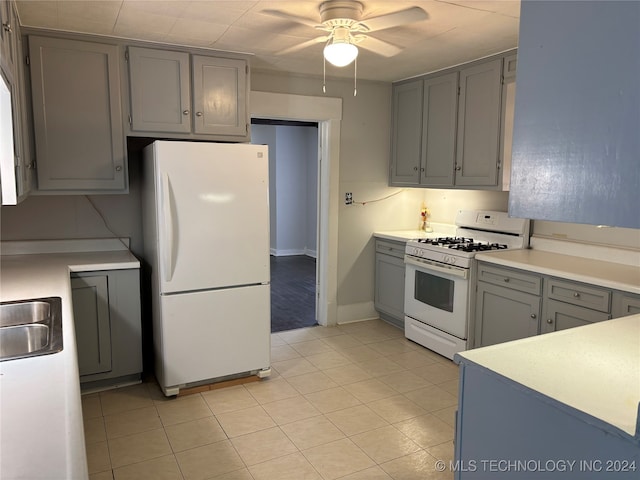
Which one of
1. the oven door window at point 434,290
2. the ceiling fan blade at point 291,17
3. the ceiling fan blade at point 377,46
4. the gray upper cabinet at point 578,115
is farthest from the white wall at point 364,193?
the gray upper cabinet at point 578,115

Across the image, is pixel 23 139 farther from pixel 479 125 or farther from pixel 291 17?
pixel 479 125

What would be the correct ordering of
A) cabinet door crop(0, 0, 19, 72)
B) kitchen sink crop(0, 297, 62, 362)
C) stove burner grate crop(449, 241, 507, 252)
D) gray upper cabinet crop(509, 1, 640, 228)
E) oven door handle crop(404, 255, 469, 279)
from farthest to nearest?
stove burner grate crop(449, 241, 507, 252)
oven door handle crop(404, 255, 469, 279)
cabinet door crop(0, 0, 19, 72)
kitchen sink crop(0, 297, 62, 362)
gray upper cabinet crop(509, 1, 640, 228)

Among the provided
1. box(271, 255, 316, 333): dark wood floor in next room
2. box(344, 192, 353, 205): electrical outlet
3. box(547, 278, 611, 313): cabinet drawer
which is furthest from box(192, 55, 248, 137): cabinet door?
box(547, 278, 611, 313): cabinet drawer

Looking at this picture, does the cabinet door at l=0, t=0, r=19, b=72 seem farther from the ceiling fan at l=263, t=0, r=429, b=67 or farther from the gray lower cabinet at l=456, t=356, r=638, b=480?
the gray lower cabinet at l=456, t=356, r=638, b=480

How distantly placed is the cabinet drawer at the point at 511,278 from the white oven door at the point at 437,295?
126 mm

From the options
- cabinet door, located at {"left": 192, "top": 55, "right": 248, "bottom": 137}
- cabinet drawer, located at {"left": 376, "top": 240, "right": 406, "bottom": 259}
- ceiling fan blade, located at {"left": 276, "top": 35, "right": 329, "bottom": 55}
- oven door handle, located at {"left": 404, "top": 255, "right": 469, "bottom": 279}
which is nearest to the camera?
ceiling fan blade, located at {"left": 276, "top": 35, "right": 329, "bottom": 55}

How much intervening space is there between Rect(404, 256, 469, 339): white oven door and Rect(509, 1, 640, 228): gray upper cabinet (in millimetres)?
2499

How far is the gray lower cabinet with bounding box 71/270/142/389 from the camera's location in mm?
2934

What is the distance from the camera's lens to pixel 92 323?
2.97 m

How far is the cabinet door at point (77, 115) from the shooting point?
2891mm

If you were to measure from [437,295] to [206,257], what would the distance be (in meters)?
1.81

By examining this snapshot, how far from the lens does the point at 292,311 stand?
4.93 m

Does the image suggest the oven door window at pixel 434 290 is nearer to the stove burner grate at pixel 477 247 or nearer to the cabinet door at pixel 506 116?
the stove burner grate at pixel 477 247

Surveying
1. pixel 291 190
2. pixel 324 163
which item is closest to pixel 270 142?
pixel 291 190
